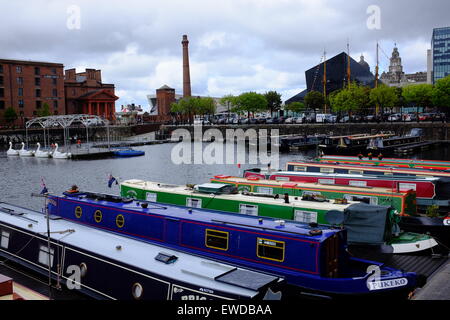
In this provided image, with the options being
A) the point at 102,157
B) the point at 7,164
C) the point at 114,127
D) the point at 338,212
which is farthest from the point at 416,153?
the point at 114,127

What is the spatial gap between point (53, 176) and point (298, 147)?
43.4m

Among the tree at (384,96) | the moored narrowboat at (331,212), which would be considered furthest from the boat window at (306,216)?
the tree at (384,96)

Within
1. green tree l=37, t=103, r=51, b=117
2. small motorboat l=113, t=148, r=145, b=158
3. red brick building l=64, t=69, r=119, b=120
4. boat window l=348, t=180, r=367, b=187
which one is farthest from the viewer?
red brick building l=64, t=69, r=119, b=120

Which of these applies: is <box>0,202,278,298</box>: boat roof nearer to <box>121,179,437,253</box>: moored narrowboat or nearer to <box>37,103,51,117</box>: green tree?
<box>121,179,437,253</box>: moored narrowboat

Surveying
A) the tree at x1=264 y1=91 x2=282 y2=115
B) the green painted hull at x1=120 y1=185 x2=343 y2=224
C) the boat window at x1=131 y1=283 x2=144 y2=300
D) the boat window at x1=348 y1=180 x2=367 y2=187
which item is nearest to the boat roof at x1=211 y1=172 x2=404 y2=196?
the boat window at x1=348 y1=180 x2=367 y2=187

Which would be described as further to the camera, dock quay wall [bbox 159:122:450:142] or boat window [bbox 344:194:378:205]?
dock quay wall [bbox 159:122:450:142]

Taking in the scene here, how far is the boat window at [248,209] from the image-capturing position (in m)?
19.1

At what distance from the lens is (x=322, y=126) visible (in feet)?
309

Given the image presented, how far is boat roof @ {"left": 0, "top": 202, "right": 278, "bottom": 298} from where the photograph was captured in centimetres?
1170

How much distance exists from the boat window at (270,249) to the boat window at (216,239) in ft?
4.43

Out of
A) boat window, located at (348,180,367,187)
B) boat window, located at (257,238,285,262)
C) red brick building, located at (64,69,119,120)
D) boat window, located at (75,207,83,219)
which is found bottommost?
boat window, located at (257,238,285,262)

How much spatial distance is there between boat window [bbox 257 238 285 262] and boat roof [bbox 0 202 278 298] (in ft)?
7.12

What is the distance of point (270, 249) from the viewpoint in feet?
47.4

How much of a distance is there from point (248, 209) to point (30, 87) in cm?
11240
